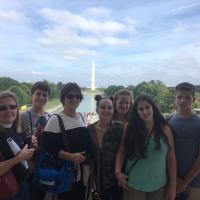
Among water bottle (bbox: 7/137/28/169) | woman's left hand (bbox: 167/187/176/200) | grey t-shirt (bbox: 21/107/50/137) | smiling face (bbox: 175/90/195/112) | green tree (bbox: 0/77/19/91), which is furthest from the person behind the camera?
green tree (bbox: 0/77/19/91)

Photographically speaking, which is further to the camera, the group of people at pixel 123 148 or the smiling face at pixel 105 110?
the smiling face at pixel 105 110

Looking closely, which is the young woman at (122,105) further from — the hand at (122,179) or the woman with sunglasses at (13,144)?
the woman with sunglasses at (13,144)

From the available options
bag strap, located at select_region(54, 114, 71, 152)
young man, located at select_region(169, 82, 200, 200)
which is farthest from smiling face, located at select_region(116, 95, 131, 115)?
bag strap, located at select_region(54, 114, 71, 152)

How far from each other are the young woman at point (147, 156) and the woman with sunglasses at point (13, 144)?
1.11m

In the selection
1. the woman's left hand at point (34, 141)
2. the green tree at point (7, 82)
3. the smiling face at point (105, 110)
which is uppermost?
the green tree at point (7, 82)

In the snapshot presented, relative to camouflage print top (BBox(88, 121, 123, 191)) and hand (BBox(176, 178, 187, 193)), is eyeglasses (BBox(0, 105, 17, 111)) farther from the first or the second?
hand (BBox(176, 178, 187, 193))

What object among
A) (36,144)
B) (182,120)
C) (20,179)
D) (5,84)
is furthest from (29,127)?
(5,84)

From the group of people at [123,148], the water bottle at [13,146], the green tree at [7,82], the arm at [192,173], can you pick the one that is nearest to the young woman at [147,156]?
the group of people at [123,148]

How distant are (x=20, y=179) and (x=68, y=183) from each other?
1.96ft

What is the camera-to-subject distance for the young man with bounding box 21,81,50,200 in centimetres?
412

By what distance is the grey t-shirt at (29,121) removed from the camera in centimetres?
435

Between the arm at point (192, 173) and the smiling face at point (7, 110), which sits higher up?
the smiling face at point (7, 110)

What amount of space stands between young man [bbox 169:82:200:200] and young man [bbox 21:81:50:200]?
1689mm

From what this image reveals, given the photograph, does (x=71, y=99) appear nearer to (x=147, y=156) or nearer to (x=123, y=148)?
(x=123, y=148)
